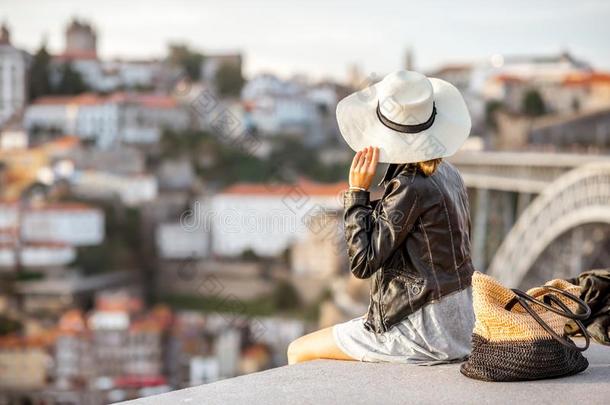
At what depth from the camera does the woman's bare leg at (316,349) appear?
2.15 meters

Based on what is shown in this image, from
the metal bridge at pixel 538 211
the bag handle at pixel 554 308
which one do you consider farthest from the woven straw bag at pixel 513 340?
the metal bridge at pixel 538 211

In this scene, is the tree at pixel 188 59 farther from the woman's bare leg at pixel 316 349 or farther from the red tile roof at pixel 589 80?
the woman's bare leg at pixel 316 349

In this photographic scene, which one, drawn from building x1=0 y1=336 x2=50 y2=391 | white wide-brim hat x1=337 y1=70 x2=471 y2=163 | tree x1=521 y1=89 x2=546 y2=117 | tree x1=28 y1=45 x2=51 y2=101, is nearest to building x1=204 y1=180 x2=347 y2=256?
tree x1=521 y1=89 x2=546 y2=117

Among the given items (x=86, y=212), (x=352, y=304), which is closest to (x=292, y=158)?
(x=86, y=212)

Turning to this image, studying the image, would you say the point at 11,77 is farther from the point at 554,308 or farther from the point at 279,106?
the point at 554,308

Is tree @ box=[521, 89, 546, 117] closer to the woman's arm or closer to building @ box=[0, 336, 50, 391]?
building @ box=[0, 336, 50, 391]

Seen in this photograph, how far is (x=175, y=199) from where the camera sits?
145 feet

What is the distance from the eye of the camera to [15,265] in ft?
130

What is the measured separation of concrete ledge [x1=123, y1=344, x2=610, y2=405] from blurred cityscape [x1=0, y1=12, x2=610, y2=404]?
1512 centimetres

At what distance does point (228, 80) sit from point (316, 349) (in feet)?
156

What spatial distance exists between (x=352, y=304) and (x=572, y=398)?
2544 centimetres

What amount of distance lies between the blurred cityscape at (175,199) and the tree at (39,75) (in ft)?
0.21

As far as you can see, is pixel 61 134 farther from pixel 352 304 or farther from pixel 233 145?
pixel 352 304

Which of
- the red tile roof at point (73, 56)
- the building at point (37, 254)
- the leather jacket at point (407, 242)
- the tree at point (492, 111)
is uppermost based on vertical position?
the red tile roof at point (73, 56)
